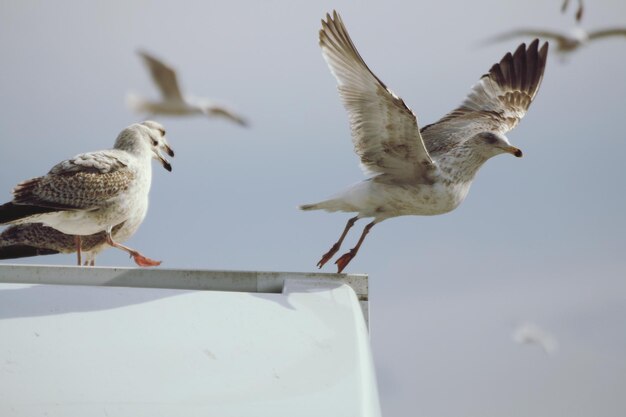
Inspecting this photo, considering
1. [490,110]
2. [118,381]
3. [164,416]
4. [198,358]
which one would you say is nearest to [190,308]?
[198,358]

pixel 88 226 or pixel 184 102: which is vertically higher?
pixel 184 102

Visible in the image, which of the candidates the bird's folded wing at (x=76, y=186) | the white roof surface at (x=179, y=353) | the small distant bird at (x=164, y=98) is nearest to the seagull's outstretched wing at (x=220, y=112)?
the small distant bird at (x=164, y=98)

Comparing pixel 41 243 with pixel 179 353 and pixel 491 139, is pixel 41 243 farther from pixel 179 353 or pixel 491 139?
pixel 179 353

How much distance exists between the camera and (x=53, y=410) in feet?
6.24

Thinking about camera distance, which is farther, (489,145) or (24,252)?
(24,252)

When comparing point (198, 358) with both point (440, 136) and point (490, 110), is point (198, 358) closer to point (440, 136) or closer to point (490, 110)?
point (440, 136)

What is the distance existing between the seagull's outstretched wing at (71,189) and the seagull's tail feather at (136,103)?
2653mm

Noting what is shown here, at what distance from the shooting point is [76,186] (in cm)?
639

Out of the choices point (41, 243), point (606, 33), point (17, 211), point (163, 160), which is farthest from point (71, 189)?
point (606, 33)

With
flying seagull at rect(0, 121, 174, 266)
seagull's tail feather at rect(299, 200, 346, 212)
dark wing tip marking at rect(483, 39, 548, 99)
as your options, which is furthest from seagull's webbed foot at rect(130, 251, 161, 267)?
dark wing tip marking at rect(483, 39, 548, 99)

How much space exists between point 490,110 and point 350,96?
9.00ft

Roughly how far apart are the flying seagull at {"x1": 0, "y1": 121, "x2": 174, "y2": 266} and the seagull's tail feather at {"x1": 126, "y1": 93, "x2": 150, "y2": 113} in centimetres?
229

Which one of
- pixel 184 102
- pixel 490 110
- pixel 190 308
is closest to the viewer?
pixel 190 308

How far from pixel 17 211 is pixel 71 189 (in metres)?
0.41
